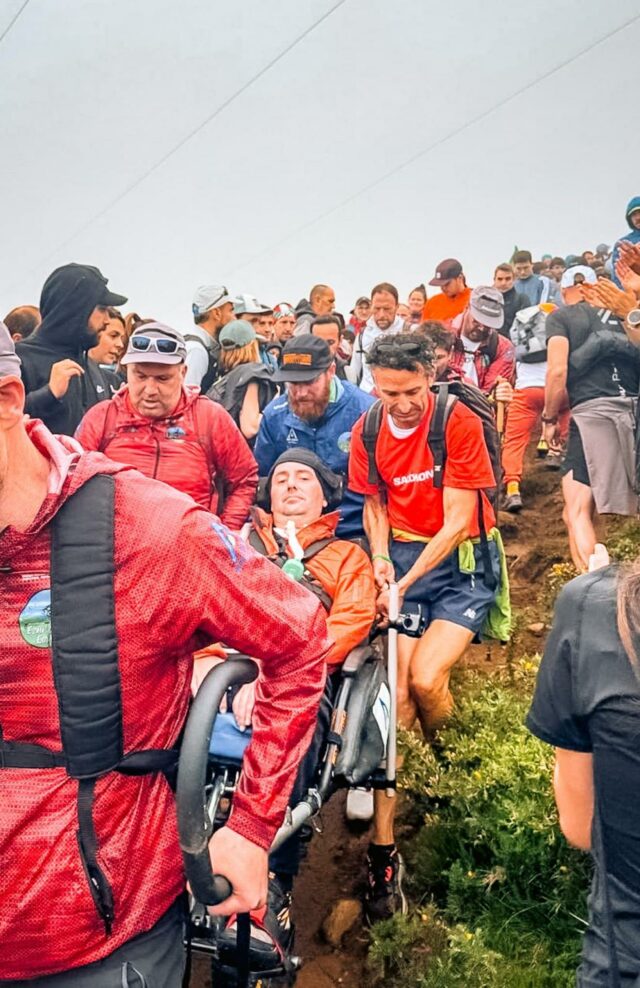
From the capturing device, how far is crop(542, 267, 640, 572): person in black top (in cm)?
541

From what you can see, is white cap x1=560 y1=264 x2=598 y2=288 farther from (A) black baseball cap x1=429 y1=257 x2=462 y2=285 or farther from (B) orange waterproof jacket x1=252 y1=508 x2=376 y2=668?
(B) orange waterproof jacket x1=252 y1=508 x2=376 y2=668

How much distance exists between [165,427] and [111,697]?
3.02m

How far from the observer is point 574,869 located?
3.00m

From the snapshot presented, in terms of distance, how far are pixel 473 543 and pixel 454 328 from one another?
3.92 metres

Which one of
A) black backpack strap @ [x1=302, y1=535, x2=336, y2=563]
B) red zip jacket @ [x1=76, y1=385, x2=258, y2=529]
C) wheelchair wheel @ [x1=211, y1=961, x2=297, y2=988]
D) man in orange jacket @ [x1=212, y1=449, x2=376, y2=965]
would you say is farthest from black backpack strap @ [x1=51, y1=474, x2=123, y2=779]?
red zip jacket @ [x1=76, y1=385, x2=258, y2=529]

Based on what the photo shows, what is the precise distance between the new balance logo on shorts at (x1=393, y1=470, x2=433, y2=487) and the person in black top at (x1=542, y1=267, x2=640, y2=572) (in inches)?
67.5

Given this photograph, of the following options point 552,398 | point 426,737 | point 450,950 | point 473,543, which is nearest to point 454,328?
point 552,398

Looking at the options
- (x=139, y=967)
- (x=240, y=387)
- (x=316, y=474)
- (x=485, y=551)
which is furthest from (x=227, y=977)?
(x=240, y=387)

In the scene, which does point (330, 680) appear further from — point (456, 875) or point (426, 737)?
point (426, 737)

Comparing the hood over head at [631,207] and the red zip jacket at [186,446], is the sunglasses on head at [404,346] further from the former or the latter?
the hood over head at [631,207]

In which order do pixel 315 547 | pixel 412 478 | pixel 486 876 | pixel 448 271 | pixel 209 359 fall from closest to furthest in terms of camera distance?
pixel 486 876, pixel 315 547, pixel 412 478, pixel 209 359, pixel 448 271

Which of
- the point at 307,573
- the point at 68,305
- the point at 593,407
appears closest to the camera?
the point at 307,573

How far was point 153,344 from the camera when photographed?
4.32 m

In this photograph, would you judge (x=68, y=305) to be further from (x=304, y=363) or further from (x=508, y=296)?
(x=508, y=296)
